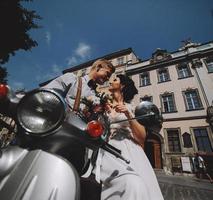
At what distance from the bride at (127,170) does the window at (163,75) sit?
14987 mm

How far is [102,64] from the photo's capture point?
2.29 m

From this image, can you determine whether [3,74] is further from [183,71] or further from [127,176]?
[183,71]

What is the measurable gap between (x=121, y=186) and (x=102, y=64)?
1.74 m

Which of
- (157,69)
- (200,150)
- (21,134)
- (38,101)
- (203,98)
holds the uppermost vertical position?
(157,69)

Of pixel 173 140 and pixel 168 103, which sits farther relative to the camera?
pixel 168 103

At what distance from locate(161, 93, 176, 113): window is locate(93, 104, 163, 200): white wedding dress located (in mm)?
13403

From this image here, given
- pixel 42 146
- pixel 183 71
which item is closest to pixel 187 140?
pixel 183 71

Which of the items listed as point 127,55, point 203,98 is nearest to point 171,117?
point 203,98

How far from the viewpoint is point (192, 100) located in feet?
43.5

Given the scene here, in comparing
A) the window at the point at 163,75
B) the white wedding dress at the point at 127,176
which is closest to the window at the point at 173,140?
the window at the point at 163,75

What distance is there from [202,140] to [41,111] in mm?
13958

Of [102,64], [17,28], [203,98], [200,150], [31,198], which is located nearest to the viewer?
[31,198]

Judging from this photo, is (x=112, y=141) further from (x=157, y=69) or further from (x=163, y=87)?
(x=157, y=69)

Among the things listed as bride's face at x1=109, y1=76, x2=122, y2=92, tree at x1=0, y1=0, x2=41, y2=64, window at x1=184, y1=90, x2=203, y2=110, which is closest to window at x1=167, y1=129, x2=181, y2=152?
window at x1=184, y1=90, x2=203, y2=110
